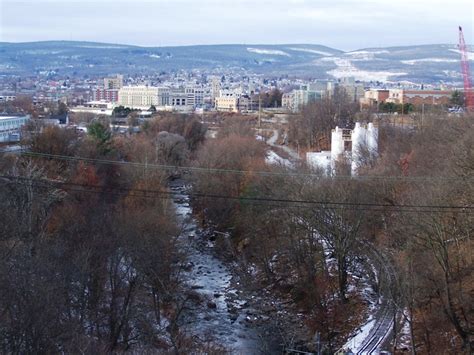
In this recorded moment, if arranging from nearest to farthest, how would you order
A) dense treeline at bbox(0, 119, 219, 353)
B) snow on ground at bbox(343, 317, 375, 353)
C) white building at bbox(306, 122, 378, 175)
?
dense treeline at bbox(0, 119, 219, 353) < snow on ground at bbox(343, 317, 375, 353) < white building at bbox(306, 122, 378, 175)

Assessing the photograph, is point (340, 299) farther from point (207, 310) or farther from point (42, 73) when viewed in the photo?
point (42, 73)

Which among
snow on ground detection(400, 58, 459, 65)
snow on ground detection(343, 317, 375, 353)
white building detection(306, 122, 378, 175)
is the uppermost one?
snow on ground detection(400, 58, 459, 65)

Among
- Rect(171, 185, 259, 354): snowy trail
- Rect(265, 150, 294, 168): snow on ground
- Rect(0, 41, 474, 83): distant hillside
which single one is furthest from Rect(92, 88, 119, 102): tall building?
Rect(171, 185, 259, 354): snowy trail

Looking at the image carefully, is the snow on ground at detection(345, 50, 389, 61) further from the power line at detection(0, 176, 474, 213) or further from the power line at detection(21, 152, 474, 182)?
the power line at detection(0, 176, 474, 213)

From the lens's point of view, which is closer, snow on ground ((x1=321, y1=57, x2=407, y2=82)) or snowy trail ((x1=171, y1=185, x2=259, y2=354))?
snowy trail ((x1=171, y1=185, x2=259, y2=354))

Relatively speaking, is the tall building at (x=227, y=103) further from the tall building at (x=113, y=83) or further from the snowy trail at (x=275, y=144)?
the tall building at (x=113, y=83)

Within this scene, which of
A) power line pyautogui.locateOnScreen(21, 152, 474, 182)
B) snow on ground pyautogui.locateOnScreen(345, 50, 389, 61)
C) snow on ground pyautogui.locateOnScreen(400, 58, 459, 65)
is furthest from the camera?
snow on ground pyautogui.locateOnScreen(345, 50, 389, 61)

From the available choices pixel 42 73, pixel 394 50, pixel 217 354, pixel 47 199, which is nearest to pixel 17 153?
pixel 47 199
